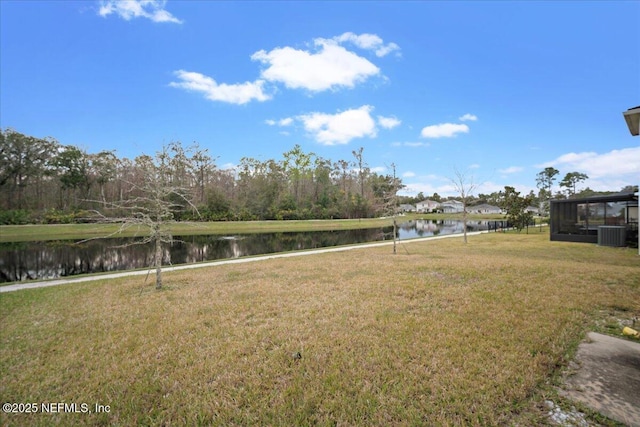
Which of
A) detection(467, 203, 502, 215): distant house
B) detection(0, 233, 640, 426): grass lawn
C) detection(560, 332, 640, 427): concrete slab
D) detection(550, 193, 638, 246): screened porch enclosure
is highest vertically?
detection(467, 203, 502, 215): distant house

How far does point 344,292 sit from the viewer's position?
649 centimetres

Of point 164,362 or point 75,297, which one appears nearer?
point 164,362

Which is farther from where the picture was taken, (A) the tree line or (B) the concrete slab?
(A) the tree line

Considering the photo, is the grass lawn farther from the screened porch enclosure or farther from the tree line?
the tree line

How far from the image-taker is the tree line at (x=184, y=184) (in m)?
36.5

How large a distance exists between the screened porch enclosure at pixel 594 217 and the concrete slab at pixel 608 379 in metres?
15.4

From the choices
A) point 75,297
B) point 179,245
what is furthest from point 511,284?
point 179,245

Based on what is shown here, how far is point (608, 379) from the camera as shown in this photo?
9.60ft

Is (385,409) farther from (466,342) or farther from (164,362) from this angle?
(164,362)

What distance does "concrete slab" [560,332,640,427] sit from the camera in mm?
2498

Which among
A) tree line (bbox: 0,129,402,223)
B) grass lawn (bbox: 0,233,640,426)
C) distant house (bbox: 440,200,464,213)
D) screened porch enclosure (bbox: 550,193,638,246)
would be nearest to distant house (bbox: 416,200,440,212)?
distant house (bbox: 440,200,464,213)

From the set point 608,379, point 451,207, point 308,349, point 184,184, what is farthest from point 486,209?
point 308,349

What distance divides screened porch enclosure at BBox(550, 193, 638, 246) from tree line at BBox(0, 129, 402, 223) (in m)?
12.7

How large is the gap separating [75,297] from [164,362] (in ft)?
17.5
